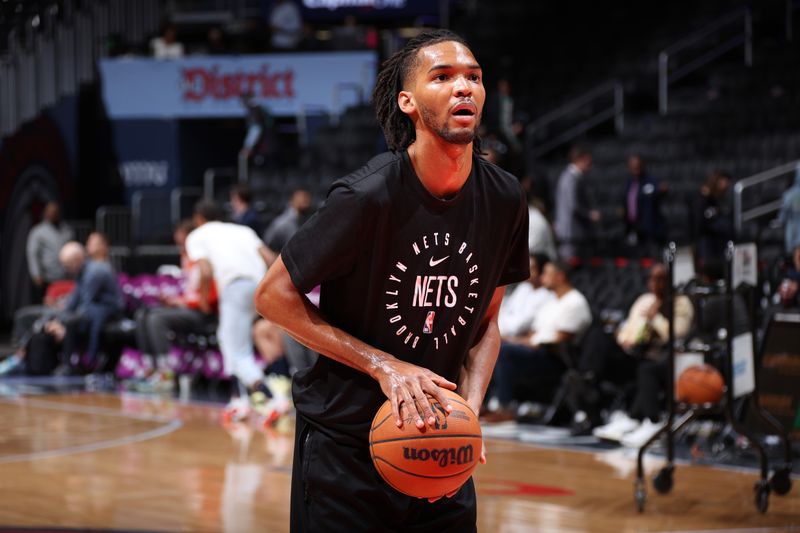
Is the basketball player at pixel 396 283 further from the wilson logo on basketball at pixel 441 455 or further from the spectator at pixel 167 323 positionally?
the spectator at pixel 167 323

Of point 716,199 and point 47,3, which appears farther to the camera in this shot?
point 47,3

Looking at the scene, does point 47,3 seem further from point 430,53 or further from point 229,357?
point 430,53

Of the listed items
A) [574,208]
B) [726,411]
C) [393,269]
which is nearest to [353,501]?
[393,269]

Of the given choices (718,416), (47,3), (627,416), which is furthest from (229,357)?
(47,3)

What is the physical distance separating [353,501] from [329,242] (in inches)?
25.0

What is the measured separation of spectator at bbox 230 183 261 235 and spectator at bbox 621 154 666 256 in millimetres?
3712

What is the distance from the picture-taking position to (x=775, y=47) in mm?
16391

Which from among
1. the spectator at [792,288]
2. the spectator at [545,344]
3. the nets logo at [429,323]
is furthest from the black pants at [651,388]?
the nets logo at [429,323]

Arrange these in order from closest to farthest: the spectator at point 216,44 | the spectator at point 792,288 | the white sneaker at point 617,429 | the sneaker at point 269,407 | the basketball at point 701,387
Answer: the basketball at point 701,387 → the white sneaker at point 617,429 → the spectator at point 792,288 → the sneaker at point 269,407 → the spectator at point 216,44

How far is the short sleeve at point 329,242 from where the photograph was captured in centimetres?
298

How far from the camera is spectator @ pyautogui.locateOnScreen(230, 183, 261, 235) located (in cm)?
1220

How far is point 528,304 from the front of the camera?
10273 mm

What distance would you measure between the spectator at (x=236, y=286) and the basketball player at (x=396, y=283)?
712 centimetres

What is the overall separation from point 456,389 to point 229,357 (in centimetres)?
740
